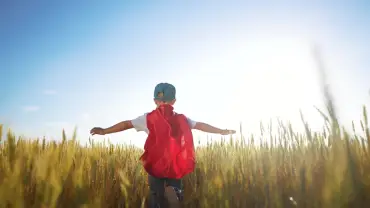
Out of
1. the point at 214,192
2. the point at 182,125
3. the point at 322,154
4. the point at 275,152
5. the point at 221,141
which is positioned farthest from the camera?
the point at 221,141

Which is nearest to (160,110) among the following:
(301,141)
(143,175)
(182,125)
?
(182,125)

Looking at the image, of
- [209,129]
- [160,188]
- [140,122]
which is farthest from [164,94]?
[160,188]

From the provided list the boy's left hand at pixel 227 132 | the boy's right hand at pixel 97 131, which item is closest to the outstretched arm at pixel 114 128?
the boy's right hand at pixel 97 131

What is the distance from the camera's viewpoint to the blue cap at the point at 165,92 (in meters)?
3.22

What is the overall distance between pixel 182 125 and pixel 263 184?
1.15 metres

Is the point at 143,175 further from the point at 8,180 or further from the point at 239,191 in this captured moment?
the point at 8,180

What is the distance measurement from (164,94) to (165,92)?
0.02 metres

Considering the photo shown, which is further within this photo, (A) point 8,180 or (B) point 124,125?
(B) point 124,125

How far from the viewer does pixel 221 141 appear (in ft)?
12.8

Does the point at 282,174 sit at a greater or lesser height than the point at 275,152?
lesser

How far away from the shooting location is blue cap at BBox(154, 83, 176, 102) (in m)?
3.22

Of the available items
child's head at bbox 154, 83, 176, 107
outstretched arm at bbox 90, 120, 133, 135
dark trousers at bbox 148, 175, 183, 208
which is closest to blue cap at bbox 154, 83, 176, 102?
child's head at bbox 154, 83, 176, 107

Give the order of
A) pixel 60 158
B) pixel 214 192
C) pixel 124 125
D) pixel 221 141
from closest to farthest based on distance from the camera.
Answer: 1. pixel 60 158
2. pixel 214 192
3. pixel 124 125
4. pixel 221 141

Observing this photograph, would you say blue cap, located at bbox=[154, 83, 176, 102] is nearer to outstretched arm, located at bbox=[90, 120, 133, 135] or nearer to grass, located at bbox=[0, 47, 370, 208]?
outstretched arm, located at bbox=[90, 120, 133, 135]
